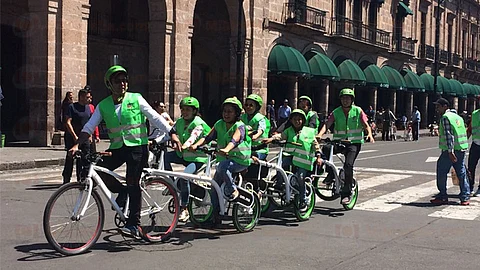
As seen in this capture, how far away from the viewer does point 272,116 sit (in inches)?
1051

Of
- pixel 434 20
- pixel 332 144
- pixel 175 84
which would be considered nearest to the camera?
pixel 332 144

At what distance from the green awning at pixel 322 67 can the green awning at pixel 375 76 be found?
4762 mm

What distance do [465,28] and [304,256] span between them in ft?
176

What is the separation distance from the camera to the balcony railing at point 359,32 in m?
33.4

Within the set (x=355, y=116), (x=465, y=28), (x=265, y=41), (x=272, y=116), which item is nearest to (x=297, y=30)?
(x=265, y=41)

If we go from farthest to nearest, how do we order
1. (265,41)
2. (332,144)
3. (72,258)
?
(265,41) < (332,144) < (72,258)

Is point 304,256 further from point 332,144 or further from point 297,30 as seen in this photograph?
point 297,30

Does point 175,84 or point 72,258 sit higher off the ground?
point 175,84

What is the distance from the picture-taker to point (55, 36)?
59.9 ft

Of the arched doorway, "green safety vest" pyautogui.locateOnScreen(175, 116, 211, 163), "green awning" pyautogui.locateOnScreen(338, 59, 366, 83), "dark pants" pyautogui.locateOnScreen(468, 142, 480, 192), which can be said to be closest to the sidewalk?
"green safety vest" pyautogui.locateOnScreen(175, 116, 211, 163)

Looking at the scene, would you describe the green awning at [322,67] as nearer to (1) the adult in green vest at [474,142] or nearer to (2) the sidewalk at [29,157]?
(2) the sidewalk at [29,157]

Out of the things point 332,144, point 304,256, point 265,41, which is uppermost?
Answer: point 265,41

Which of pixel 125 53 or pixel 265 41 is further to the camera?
pixel 265 41

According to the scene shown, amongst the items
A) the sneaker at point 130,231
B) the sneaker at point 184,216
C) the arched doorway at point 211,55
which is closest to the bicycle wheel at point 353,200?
the sneaker at point 184,216
